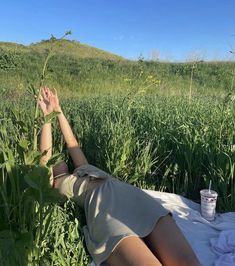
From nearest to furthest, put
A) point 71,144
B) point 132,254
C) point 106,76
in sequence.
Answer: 1. point 132,254
2. point 71,144
3. point 106,76

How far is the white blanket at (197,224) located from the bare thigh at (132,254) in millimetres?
521

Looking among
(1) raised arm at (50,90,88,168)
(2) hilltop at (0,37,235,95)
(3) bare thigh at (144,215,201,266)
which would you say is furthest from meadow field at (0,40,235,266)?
(2) hilltop at (0,37,235,95)

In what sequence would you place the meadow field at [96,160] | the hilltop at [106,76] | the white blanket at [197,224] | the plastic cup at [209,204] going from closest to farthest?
the meadow field at [96,160] → the white blanket at [197,224] → the plastic cup at [209,204] → the hilltop at [106,76]

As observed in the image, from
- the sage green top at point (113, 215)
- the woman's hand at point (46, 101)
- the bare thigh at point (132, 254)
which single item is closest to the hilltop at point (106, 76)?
the woman's hand at point (46, 101)

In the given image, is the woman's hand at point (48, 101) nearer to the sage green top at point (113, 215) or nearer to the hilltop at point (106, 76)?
the sage green top at point (113, 215)

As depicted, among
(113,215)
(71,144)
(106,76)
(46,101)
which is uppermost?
(106,76)

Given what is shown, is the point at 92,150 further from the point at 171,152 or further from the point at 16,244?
the point at 16,244

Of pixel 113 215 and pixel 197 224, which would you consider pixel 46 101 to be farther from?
pixel 197 224

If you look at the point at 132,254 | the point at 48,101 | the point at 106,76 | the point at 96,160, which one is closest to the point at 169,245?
the point at 132,254

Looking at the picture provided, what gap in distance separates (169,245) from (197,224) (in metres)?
0.77

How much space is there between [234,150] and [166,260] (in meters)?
1.28

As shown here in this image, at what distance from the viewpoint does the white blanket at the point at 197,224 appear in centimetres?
228

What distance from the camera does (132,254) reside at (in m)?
1.79

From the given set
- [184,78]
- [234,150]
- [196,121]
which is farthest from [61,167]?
[184,78]
